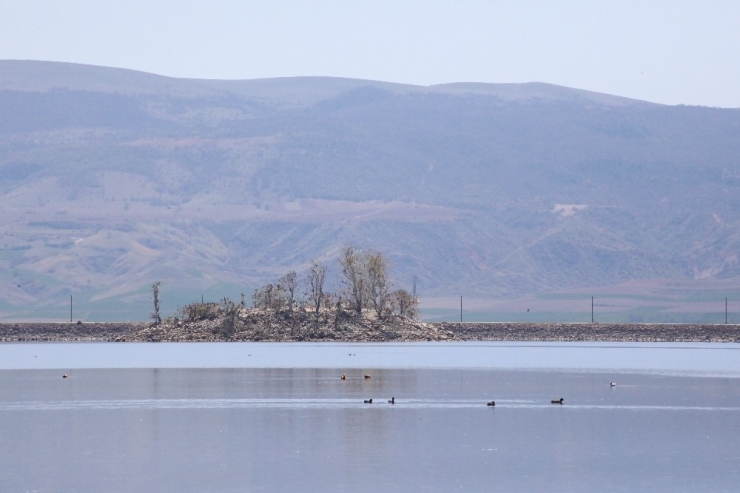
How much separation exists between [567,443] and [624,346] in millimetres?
73071

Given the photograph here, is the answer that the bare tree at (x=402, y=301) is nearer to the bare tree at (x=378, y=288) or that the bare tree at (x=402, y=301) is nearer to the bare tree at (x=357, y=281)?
the bare tree at (x=378, y=288)

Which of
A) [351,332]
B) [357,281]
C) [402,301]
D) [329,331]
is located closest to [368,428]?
[329,331]

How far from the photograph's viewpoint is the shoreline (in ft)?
349

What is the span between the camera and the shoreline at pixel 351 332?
349 feet

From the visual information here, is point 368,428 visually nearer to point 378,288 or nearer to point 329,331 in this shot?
point 329,331

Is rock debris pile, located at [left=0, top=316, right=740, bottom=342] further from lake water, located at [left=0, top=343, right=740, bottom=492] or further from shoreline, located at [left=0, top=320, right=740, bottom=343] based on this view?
lake water, located at [left=0, top=343, right=740, bottom=492]

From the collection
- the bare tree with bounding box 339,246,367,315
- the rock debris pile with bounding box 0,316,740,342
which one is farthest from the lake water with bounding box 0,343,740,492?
the bare tree with bounding box 339,246,367,315

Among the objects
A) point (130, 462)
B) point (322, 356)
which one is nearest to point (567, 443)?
point (130, 462)

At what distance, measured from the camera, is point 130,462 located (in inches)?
1215

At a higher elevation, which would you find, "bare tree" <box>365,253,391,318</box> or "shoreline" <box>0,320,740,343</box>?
"bare tree" <box>365,253,391,318</box>

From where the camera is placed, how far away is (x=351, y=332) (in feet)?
352

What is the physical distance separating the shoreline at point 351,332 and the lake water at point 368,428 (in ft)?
119

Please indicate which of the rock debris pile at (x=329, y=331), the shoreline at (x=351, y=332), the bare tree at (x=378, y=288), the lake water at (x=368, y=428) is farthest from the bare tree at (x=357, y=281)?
the lake water at (x=368, y=428)

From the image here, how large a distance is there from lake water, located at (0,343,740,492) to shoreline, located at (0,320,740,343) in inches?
1430
